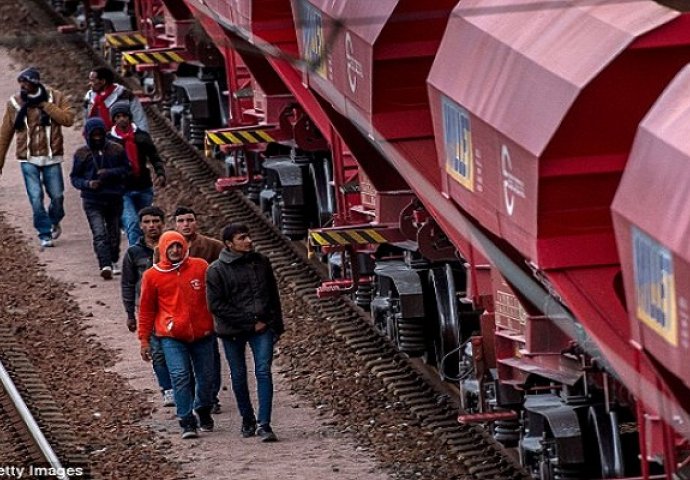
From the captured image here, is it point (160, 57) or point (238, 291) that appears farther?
point (160, 57)

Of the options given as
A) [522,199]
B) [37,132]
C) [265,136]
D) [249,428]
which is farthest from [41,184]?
[522,199]

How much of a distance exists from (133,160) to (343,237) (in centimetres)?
240

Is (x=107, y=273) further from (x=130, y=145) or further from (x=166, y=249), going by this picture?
→ (x=166, y=249)

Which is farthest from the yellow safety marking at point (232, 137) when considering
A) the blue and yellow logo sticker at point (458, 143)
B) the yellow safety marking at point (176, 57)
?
the blue and yellow logo sticker at point (458, 143)

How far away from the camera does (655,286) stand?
25.4 feet

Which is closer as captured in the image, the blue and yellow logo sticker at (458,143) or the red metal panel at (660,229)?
the red metal panel at (660,229)

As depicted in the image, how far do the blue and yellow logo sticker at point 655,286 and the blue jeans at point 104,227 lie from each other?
29.7ft

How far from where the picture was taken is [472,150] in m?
10.1

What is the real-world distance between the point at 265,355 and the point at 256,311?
30 cm

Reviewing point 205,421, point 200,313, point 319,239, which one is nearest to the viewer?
point 200,313

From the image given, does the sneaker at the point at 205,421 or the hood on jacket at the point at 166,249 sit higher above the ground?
the hood on jacket at the point at 166,249

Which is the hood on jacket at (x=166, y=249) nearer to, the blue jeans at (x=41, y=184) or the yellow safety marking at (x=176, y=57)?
the blue jeans at (x=41, y=184)

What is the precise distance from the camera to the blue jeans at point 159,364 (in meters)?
13.1

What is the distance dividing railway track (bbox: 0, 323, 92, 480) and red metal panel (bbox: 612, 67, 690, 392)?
15.7 ft
